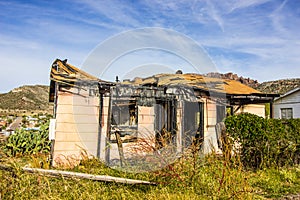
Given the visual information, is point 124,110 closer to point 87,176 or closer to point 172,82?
point 172,82

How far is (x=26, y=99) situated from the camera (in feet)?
90.4

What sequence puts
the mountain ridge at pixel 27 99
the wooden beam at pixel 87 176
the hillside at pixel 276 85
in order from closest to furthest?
the wooden beam at pixel 87 176 < the mountain ridge at pixel 27 99 < the hillside at pixel 276 85

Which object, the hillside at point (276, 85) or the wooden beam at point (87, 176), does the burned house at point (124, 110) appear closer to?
the wooden beam at point (87, 176)

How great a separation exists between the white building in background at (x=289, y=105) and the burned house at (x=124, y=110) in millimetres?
9802

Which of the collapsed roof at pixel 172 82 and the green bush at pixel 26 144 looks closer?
the collapsed roof at pixel 172 82

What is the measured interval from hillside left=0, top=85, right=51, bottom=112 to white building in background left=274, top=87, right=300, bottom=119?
22.0 m

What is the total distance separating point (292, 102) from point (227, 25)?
11.2 m

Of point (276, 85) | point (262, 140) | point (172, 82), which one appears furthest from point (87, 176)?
point (276, 85)

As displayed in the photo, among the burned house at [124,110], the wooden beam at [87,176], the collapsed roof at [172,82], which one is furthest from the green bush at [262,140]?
the wooden beam at [87,176]

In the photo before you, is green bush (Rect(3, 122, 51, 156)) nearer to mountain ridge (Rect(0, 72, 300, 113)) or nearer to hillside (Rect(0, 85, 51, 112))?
mountain ridge (Rect(0, 72, 300, 113))

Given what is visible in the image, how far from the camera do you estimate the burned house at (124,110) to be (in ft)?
25.3

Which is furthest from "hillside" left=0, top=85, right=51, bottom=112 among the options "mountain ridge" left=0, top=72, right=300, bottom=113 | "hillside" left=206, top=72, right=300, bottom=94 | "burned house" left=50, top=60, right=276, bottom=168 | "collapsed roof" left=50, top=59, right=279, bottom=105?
"hillside" left=206, top=72, right=300, bottom=94

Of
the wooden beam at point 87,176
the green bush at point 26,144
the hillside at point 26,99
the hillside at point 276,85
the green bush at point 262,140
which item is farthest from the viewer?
the hillside at point 276,85

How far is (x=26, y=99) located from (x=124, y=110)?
22106 mm
